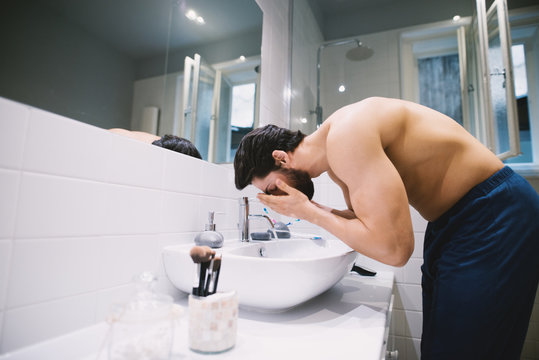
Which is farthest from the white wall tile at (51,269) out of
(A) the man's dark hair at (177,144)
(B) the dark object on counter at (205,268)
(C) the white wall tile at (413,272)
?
(C) the white wall tile at (413,272)

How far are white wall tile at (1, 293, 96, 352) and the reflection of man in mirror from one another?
0.41 metres

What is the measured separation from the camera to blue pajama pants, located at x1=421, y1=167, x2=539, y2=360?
69 cm

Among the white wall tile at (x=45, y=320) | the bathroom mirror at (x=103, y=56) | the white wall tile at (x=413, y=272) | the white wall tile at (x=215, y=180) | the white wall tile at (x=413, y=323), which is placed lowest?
the white wall tile at (x=413, y=323)

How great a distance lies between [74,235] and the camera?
0.55 meters

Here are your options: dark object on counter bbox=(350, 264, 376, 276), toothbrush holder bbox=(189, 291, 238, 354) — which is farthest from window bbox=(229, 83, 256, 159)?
toothbrush holder bbox=(189, 291, 238, 354)

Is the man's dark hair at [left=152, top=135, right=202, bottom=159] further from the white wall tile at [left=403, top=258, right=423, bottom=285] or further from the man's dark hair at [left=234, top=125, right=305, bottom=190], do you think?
the white wall tile at [left=403, top=258, right=423, bottom=285]

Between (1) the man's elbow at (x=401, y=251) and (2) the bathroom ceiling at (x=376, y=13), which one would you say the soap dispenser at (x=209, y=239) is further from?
(2) the bathroom ceiling at (x=376, y=13)

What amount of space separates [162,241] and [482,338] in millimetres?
826

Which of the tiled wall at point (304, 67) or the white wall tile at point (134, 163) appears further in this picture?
the tiled wall at point (304, 67)

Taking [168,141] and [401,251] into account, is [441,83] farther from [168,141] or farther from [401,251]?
[168,141]

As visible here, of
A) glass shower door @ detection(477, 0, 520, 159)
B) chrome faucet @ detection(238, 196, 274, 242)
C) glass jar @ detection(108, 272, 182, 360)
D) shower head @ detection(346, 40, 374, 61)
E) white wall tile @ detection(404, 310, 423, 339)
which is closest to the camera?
glass jar @ detection(108, 272, 182, 360)

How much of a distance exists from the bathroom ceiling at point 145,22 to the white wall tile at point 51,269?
1.58 ft

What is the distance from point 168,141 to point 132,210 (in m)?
0.30

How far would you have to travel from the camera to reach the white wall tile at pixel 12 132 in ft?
1.49
